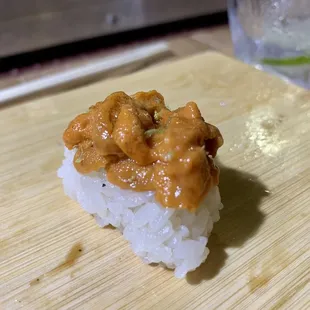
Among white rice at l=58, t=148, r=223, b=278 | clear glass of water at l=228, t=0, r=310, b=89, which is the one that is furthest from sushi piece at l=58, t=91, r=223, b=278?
clear glass of water at l=228, t=0, r=310, b=89

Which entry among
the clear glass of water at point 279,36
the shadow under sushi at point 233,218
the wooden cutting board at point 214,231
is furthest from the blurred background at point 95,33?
the shadow under sushi at point 233,218

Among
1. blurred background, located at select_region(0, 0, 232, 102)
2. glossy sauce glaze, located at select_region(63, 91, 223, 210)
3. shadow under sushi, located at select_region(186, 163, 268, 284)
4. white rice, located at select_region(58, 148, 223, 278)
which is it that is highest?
glossy sauce glaze, located at select_region(63, 91, 223, 210)

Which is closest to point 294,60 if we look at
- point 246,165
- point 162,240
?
point 246,165

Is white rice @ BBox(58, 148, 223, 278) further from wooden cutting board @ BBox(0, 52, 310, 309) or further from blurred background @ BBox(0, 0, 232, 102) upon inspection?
blurred background @ BBox(0, 0, 232, 102)

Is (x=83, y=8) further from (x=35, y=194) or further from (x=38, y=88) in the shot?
(x=35, y=194)

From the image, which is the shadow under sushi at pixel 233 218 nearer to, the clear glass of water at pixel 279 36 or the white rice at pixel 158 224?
the white rice at pixel 158 224

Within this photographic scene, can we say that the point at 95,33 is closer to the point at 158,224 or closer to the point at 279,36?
the point at 279,36
